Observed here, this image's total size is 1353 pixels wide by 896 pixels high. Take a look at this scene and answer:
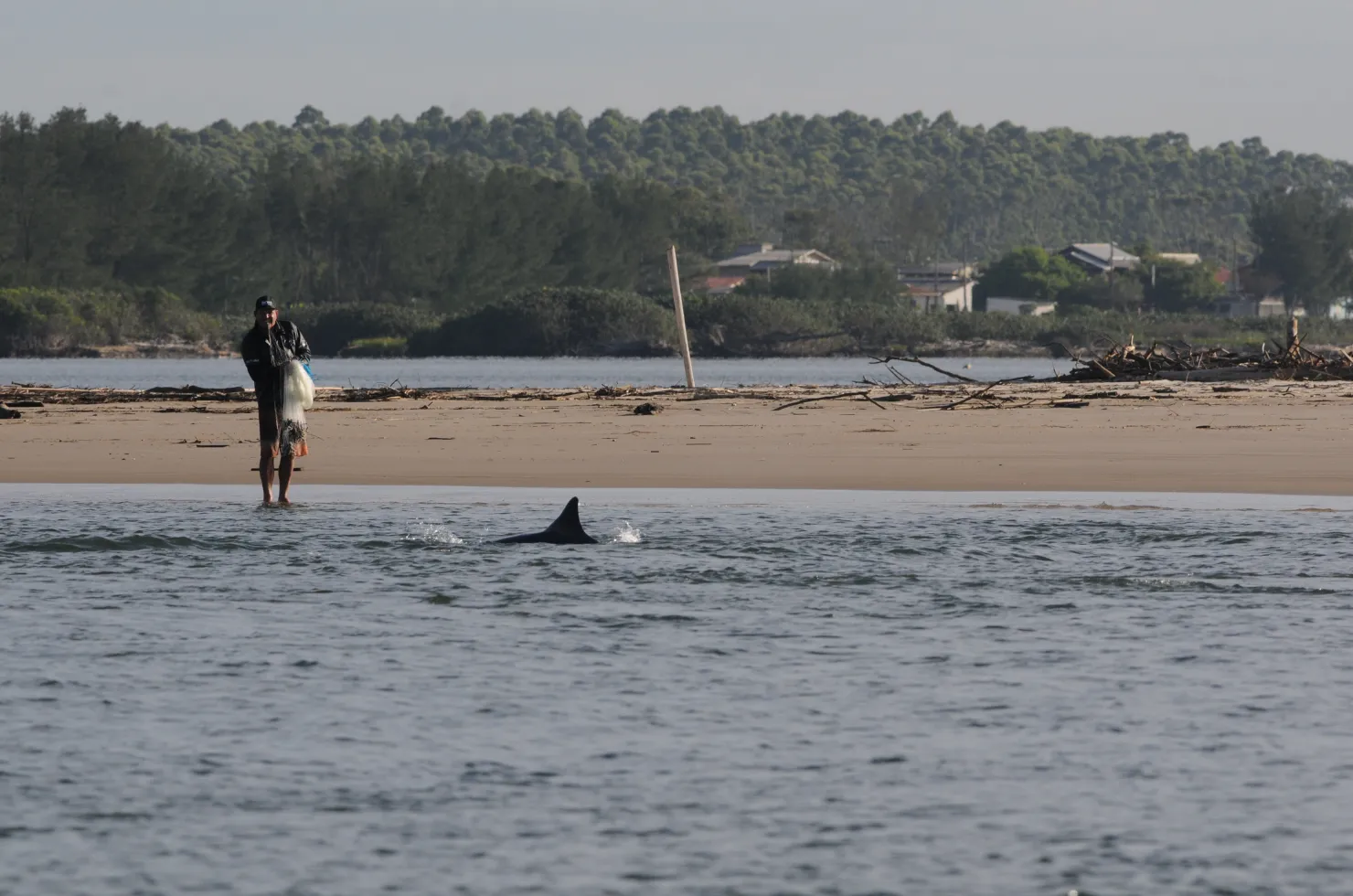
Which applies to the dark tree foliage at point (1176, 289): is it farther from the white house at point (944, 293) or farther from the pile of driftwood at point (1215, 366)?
the pile of driftwood at point (1215, 366)

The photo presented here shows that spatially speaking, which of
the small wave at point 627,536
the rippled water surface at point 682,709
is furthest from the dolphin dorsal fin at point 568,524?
the small wave at point 627,536

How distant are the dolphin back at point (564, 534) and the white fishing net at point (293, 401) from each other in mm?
3007

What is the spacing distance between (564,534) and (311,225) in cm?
11008

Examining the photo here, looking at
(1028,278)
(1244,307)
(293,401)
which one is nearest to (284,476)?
(293,401)

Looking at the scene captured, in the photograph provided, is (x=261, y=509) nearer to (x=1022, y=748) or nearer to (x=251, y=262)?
(x=1022, y=748)

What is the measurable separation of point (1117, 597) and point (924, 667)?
8.14 ft

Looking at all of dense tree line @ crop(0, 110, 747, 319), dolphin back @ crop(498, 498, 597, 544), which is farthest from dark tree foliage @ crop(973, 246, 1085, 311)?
dolphin back @ crop(498, 498, 597, 544)

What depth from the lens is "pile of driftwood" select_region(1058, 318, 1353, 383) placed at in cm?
3155

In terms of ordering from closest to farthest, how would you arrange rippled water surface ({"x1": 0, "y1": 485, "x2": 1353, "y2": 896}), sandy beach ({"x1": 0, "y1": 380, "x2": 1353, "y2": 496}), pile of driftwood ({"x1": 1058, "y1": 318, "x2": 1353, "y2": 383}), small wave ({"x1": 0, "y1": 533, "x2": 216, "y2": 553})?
rippled water surface ({"x1": 0, "y1": 485, "x2": 1353, "y2": 896}), small wave ({"x1": 0, "y1": 533, "x2": 216, "y2": 553}), sandy beach ({"x1": 0, "y1": 380, "x2": 1353, "y2": 496}), pile of driftwood ({"x1": 1058, "y1": 318, "x2": 1353, "y2": 383})

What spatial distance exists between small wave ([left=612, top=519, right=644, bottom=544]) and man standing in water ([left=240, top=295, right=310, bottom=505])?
3.21 metres

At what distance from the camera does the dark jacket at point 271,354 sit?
50.1 ft

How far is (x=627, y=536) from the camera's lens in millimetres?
13500

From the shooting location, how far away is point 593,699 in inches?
320

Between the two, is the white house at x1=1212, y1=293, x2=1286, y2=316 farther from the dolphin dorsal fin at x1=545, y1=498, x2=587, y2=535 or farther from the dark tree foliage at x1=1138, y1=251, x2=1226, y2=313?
the dolphin dorsal fin at x1=545, y1=498, x2=587, y2=535
